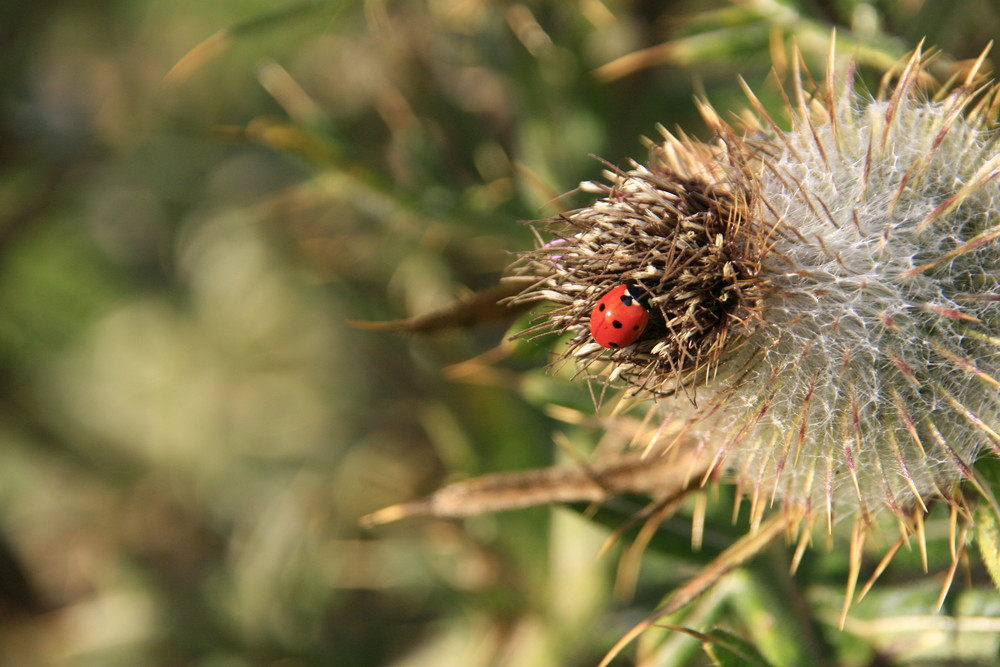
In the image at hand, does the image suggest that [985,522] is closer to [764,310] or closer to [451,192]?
[764,310]

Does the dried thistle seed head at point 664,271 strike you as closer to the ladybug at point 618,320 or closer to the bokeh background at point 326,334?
the ladybug at point 618,320

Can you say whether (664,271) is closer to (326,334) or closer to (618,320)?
(618,320)

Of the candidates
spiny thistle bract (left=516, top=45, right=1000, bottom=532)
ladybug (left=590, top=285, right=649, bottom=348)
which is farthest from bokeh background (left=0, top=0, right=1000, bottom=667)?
ladybug (left=590, top=285, right=649, bottom=348)

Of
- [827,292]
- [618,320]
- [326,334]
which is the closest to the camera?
[618,320]

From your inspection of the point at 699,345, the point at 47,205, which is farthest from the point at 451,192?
the point at 47,205

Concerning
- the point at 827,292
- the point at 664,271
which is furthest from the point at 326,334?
the point at 827,292

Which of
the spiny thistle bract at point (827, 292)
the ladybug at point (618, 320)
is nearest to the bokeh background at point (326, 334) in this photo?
the spiny thistle bract at point (827, 292)
